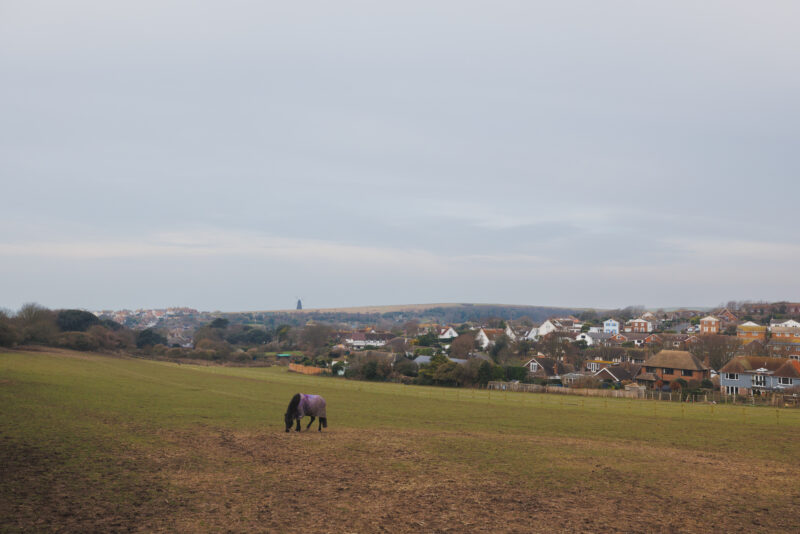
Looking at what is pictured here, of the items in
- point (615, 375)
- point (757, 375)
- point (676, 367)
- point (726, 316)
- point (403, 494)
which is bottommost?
point (615, 375)

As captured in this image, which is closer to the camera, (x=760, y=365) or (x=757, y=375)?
(x=757, y=375)

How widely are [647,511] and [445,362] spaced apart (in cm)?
5616

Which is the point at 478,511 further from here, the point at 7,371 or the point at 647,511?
the point at 7,371

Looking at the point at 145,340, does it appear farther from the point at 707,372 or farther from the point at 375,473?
the point at 375,473

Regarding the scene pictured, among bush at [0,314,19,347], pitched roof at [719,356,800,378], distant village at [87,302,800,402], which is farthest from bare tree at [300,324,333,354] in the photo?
pitched roof at [719,356,800,378]

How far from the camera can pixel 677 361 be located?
215 ft

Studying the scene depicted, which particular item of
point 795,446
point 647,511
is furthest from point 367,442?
point 795,446

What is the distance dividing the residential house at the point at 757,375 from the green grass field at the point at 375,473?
1293 inches

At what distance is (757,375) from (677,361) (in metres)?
8.62

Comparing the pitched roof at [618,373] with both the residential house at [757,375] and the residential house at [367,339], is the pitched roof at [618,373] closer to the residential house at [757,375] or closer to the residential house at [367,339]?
the residential house at [757,375]

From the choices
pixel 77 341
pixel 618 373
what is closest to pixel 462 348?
pixel 618 373

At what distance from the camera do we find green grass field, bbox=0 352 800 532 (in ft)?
37.9

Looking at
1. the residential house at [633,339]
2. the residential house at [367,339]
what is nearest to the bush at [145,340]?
the residential house at [367,339]

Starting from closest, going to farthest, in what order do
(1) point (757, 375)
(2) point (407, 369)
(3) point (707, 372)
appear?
(1) point (757, 375)
(3) point (707, 372)
(2) point (407, 369)
